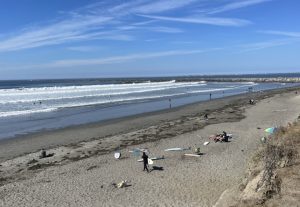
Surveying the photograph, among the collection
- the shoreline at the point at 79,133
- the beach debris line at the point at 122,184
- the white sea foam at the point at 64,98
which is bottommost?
the white sea foam at the point at 64,98

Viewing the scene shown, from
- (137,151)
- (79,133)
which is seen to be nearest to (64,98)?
(79,133)

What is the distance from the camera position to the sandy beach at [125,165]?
46.2 ft

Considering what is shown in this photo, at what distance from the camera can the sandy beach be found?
14094 mm

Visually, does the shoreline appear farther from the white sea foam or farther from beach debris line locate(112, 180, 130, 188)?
the white sea foam

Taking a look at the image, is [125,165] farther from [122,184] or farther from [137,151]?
[122,184]

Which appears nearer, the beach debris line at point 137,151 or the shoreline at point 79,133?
the beach debris line at point 137,151

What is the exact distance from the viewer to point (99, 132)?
27391mm

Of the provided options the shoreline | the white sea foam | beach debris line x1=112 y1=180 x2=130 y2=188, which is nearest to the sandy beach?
the shoreline

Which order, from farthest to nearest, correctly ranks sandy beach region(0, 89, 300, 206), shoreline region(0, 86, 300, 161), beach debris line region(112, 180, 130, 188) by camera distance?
Answer: shoreline region(0, 86, 300, 161) → beach debris line region(112, 180, 130, 188) → sandy beach region(0, 89, 300, 206)

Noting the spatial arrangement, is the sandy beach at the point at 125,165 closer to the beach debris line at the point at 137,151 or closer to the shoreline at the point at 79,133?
the shoreline at the point at 79,133

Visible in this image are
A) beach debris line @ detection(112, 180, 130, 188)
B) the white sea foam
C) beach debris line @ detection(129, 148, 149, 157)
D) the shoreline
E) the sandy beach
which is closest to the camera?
the sandy beach

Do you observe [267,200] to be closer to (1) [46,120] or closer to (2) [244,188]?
(2) [244,188]

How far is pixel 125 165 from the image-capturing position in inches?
718

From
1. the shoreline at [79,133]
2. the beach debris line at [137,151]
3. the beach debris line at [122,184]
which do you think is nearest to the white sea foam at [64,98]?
the shoreline at [79,133]
